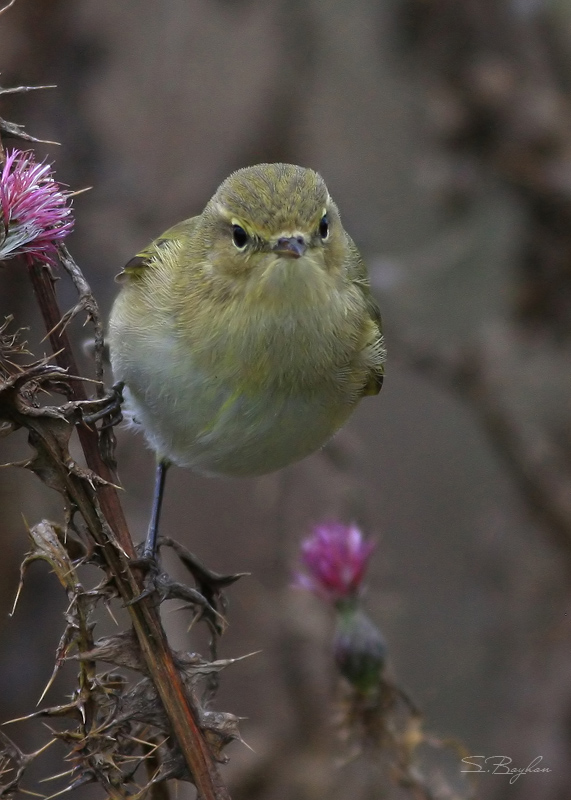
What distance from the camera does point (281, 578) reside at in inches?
148

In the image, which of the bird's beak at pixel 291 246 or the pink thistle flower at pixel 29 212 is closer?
the pink thistle flower at pixel 29 212

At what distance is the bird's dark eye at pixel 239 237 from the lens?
285 cm

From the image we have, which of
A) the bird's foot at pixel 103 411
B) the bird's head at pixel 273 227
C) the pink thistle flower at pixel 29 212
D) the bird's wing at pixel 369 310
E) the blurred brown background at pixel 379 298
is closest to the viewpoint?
the pink thistle flower at pixel 29 212

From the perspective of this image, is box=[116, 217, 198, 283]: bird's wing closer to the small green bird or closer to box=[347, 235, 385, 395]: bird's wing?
the small green bird

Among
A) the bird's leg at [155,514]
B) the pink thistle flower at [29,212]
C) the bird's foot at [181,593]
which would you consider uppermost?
the pink thistle flower at [29,212]

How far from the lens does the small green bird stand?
2.83 m

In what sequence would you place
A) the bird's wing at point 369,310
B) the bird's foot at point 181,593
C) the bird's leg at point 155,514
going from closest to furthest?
the bird's foot at point 181,593
the bird's leg at point 155,514
the bird's wing at point 369,310

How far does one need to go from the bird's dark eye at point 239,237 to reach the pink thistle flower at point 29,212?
0.85m

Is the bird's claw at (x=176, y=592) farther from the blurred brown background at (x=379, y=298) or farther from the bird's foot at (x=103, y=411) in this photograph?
the blurred brown background at (x=379, y=298)

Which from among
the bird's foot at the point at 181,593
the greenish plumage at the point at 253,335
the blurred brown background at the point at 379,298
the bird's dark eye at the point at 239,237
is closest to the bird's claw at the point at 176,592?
the bird's foot at the point at 181,593

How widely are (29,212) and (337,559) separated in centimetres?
168

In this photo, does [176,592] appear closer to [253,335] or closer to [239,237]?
[253,335]

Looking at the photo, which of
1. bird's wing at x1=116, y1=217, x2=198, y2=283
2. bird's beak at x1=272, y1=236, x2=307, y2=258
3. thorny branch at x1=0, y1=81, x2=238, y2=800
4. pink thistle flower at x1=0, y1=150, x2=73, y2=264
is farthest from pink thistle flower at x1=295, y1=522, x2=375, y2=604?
pink thistle flower at x1=0, y1=150, x2=73, y2=264

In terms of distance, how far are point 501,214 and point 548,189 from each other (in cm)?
41
